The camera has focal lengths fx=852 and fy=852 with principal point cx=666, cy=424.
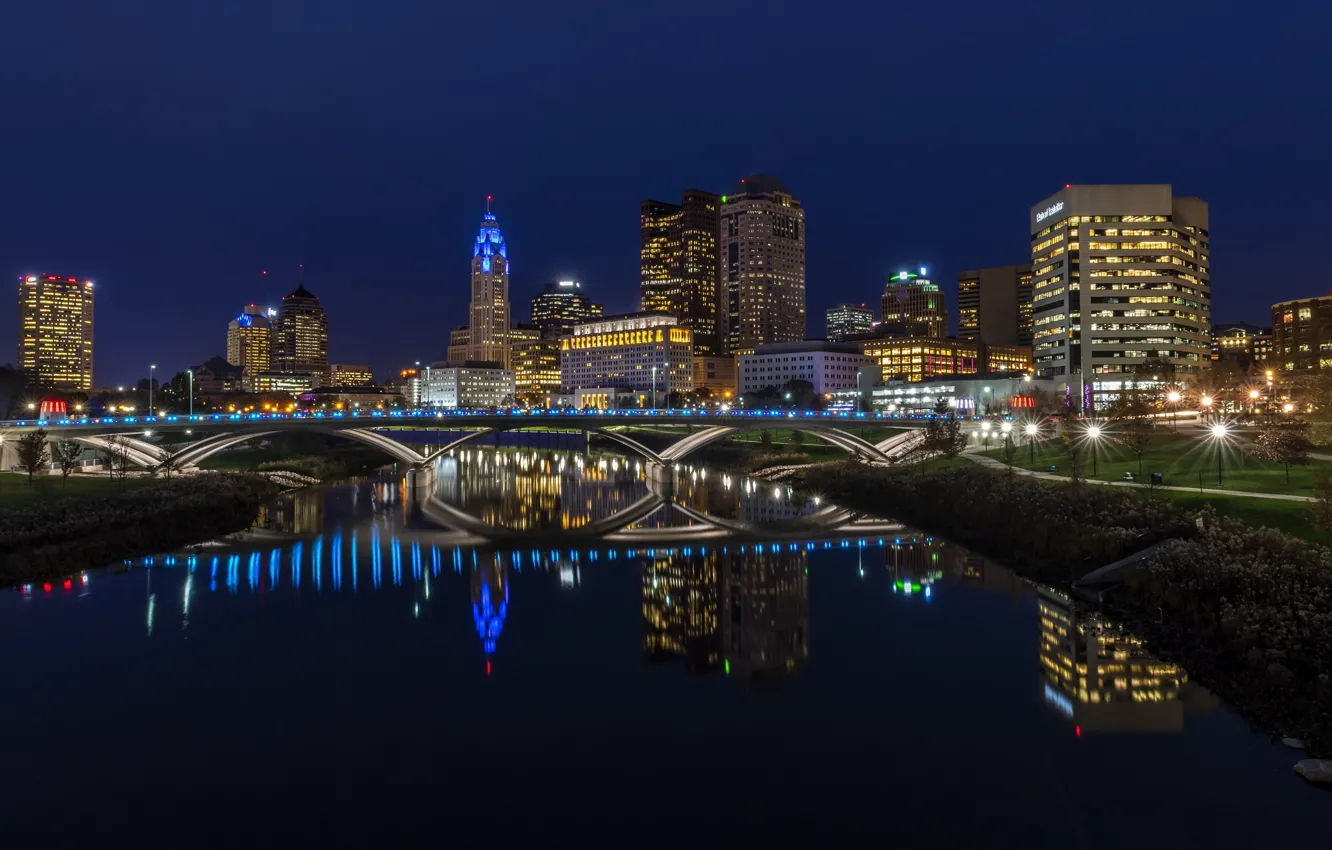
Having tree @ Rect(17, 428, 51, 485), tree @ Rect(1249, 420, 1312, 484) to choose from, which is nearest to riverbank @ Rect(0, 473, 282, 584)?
tree @ Rect(17, 428, 51, 485)

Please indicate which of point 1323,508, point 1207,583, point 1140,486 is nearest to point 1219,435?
point 1140,486

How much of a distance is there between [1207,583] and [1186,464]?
25.9 meters

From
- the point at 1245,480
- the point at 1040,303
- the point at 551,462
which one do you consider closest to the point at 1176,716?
the point at 1245,480

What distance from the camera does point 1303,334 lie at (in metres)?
158

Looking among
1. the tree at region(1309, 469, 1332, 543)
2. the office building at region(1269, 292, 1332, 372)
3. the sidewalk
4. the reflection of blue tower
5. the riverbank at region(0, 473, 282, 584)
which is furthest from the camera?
the office building at region(1269, 292, 1332, 372)

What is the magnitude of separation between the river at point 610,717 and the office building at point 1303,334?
151 m

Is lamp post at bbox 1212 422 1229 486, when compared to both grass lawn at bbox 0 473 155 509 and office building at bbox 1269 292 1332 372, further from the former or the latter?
office building at bbox 1269 292 1332 372

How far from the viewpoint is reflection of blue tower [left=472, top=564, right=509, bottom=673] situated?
28.5 meters

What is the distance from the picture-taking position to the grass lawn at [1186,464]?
3775 cm

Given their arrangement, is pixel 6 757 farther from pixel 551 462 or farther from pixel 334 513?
pixel 551 462

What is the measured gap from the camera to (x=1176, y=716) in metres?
19.8

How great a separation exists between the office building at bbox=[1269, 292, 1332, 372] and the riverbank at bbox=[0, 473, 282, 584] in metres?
159

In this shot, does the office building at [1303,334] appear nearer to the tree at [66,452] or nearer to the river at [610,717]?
the river at [610,717]

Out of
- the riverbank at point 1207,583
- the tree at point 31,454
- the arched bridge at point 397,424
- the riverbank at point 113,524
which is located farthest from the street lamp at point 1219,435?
the tree at point 31,454
